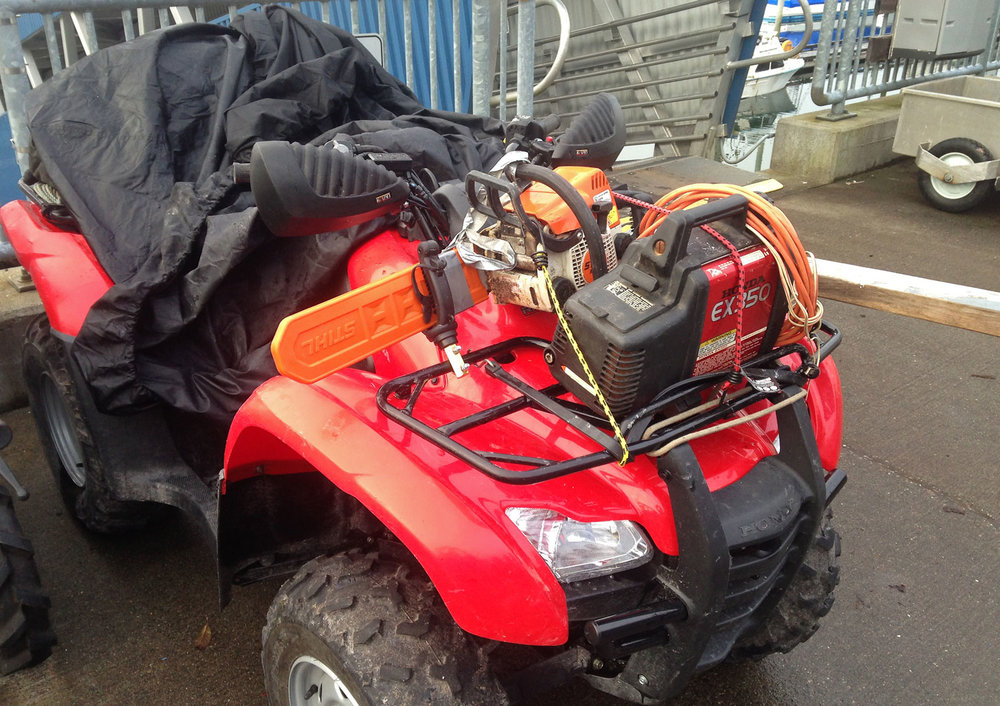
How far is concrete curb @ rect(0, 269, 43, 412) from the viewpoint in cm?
381

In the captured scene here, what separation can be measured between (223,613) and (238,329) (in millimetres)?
975

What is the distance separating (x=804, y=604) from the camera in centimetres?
208

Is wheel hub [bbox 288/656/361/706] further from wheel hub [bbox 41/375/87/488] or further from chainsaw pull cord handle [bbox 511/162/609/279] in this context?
wheel hub [bbox 41/375/87/488]

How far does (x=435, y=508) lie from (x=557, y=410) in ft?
1.00

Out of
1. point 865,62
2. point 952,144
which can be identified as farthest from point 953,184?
point 865,62

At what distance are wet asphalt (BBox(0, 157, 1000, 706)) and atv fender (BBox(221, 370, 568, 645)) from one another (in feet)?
3.24

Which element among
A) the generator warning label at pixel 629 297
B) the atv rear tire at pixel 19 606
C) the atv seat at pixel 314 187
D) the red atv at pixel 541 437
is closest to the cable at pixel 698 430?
the red atv at pixel 541 437

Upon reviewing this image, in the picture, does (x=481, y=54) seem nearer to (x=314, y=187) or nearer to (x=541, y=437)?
(x=314, y=187)

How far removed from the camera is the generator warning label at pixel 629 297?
1549mm

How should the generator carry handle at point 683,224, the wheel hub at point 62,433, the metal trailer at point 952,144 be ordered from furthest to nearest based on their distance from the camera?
the metal trailer at point 952,144, the wheel hub at point 62,433, the generator carry handle at point 683,224

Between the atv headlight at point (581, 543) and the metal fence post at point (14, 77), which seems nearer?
the atv headlight at point (581, 543)

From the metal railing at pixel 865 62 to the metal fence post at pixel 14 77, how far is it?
237 inches

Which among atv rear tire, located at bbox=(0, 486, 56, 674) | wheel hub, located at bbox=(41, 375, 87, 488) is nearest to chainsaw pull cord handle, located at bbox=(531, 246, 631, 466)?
atv rear tire, located at bbox=(0, 486, 56, 674)

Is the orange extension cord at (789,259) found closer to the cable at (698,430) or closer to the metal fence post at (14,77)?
the cable at (698,430)
